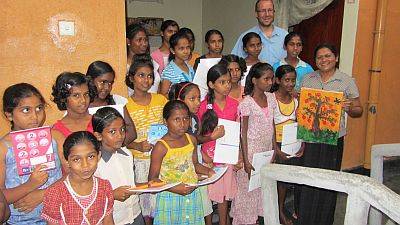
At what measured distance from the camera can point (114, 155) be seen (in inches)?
94.3

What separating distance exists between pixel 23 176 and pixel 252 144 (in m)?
1.87

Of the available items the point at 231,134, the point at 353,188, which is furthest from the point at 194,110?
the point at 353,188

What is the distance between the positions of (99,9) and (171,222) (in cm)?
198

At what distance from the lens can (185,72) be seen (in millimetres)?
3697

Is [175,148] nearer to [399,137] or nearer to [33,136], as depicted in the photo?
[33,136]

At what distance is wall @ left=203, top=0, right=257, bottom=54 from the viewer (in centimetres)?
712

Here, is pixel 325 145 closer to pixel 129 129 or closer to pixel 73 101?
pixel 129 129

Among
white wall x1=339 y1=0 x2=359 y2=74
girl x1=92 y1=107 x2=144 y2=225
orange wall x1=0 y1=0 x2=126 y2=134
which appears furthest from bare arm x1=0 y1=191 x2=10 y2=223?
white wall x1=339 y1=0 x2=359 y2=74

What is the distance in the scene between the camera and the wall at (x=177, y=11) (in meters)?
8.32

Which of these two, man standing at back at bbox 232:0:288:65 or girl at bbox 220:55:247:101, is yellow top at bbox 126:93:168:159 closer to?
girl at bbox 220:55:247:101

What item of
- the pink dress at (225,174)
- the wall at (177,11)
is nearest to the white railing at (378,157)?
the pink dress at (225,174)

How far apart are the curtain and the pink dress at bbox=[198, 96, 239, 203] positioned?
95.3 inches

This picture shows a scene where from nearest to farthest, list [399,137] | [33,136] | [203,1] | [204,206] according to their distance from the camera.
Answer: [33,136] → [204,206] → [399,137] → [203,1]

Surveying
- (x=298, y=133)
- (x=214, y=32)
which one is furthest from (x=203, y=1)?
(x=298, y=133)
